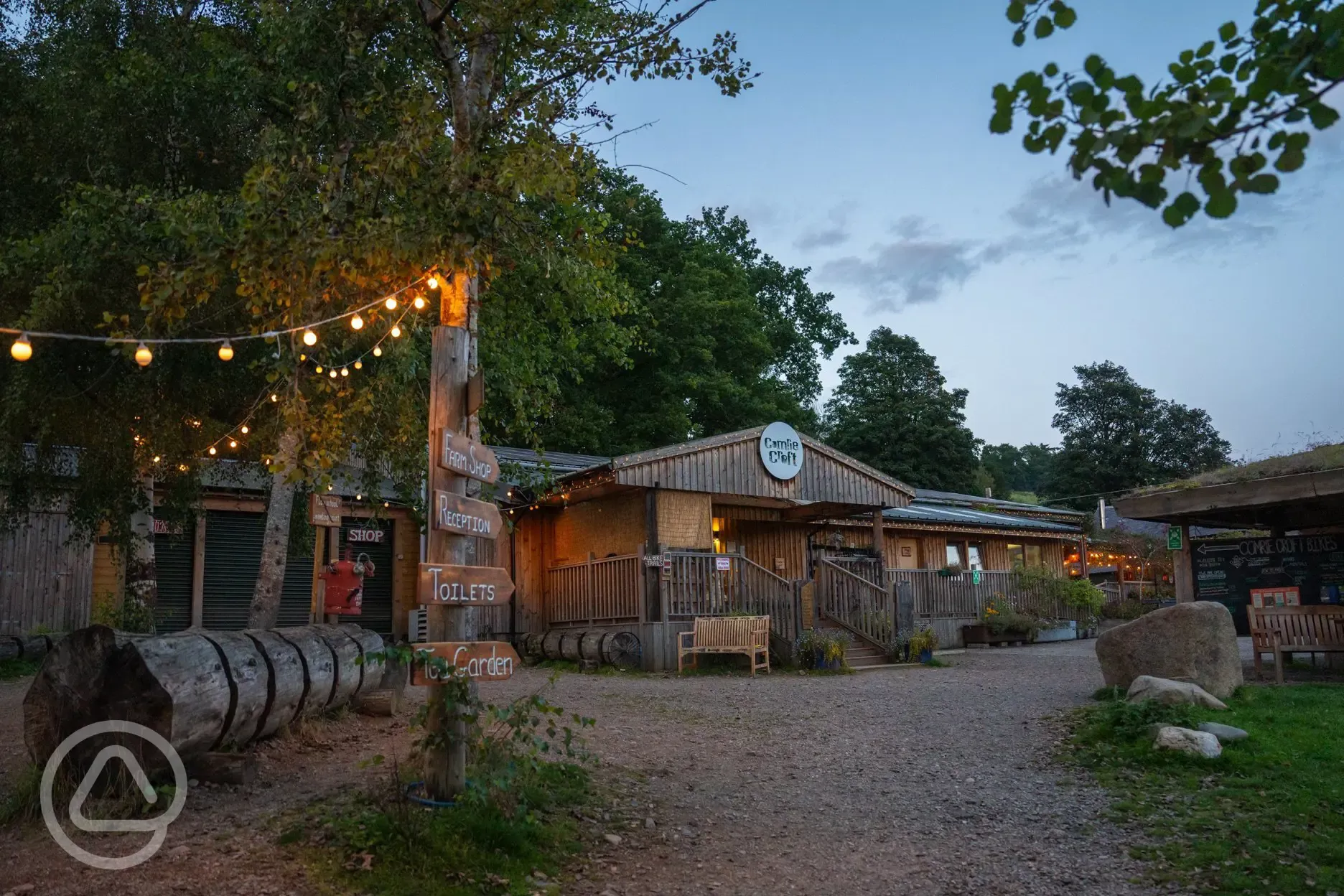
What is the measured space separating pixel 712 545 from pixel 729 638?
2336 millimetres

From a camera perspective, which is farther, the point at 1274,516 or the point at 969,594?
the point at 969,594

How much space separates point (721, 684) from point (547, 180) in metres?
8.94

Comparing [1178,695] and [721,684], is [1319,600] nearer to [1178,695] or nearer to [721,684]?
[1178,695]

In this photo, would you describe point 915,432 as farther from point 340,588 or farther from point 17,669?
point 17,669

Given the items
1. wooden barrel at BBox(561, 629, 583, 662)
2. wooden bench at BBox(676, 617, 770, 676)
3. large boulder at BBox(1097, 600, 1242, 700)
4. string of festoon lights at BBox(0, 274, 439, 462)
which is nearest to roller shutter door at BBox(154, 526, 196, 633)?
wooden barrel at BBox(561, 629, 583, 662)

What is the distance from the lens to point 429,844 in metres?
5.30

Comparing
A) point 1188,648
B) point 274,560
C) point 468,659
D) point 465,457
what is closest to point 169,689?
point 468,659

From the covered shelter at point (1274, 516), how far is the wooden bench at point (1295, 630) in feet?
4.40

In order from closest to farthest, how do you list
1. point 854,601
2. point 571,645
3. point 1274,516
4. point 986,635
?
point 1274,516 < point 571,645 < point 854,601 < point 986,635

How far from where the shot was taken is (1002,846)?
242 inches

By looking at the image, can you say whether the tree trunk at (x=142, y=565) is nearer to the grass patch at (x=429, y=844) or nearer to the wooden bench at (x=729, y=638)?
the grass patch at (x=429, y=844)

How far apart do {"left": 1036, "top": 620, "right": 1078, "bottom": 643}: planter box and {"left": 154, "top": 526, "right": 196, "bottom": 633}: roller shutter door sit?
1859cm

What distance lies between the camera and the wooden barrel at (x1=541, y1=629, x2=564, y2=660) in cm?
1791

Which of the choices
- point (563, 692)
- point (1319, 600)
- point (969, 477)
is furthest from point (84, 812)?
point (969, 477)
